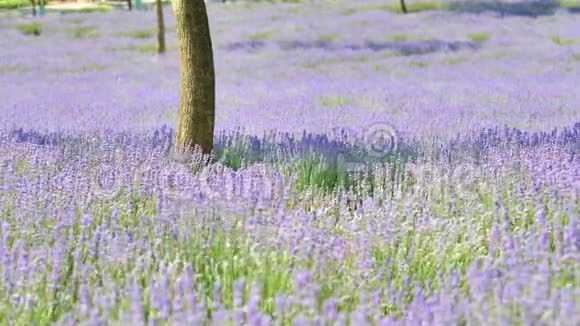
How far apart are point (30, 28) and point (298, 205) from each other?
2594cm

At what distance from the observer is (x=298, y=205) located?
4.48 m

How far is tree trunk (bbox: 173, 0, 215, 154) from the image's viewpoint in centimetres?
567

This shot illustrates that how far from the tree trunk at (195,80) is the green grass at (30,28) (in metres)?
23.5

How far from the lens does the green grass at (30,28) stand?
28219 mm

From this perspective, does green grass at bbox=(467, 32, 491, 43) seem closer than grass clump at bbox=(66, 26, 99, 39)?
Yes

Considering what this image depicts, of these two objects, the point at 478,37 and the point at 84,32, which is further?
the point at 84,32
